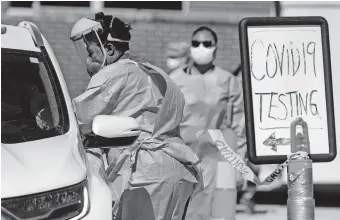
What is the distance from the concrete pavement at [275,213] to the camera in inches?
467

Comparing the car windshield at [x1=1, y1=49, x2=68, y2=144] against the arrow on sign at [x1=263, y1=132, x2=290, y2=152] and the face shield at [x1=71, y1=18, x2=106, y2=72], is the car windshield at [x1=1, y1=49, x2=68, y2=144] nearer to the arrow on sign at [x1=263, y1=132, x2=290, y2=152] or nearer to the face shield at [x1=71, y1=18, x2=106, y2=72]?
the face shield at [x1=71, y1=18, x2=106, y2=72]

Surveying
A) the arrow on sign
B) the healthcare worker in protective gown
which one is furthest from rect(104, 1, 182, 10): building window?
the arrow on sign

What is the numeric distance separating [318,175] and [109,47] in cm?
751

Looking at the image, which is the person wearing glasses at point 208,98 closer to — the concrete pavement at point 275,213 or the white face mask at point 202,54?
the white face mask at point 202,54

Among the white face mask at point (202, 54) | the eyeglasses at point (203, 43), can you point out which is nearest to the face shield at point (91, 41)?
the white face mask at point (202, 54)

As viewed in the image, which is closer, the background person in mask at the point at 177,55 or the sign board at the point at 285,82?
the sign board at the point at 285,82

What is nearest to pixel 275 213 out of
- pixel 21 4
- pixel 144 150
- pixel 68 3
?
pixel 68 3

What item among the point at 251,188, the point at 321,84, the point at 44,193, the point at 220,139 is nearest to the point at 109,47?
the point at 220,139

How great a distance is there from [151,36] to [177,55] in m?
1.98

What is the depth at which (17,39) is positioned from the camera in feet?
16.9

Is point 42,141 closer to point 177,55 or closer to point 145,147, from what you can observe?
point 145,147

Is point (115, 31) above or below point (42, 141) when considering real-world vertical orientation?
above

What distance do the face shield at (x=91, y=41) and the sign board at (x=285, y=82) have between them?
38.7 inches

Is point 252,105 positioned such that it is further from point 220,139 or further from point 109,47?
point 109,47
